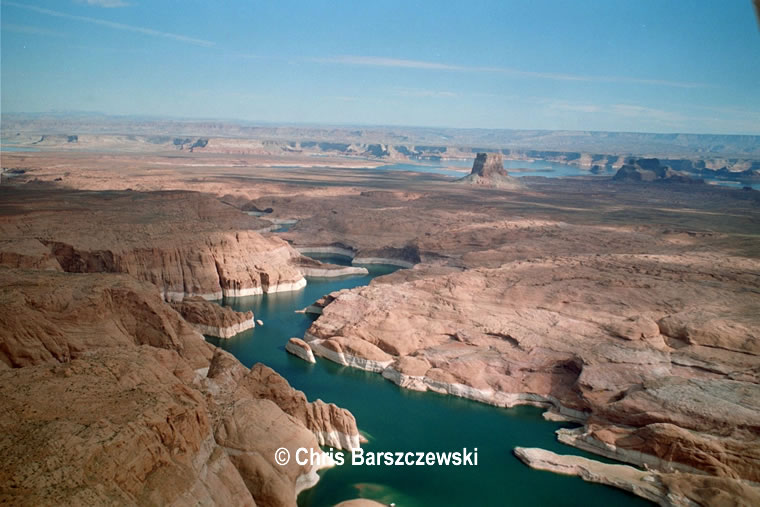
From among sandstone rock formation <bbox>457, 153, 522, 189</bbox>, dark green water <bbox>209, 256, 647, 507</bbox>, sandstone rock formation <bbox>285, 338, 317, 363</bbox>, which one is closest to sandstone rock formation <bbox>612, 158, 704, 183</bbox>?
sandstone rock formation <bbox>457, 153, 522, 189</bbox>

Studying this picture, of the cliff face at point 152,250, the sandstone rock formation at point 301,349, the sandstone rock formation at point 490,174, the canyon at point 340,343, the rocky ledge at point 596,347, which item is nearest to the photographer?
the canyon at point 340,343

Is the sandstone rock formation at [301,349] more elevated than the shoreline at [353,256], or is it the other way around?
the sandstone rock formation at [301,349]

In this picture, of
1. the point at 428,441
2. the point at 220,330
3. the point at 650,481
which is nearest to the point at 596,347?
the point at 650,481

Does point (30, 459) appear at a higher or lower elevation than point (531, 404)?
higher

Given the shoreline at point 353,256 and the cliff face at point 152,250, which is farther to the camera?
the shoreline at point 353,256

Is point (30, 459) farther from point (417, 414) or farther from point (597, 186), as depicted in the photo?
point (597, 186)

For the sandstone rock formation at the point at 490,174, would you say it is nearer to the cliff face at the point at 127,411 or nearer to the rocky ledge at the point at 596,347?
the rocky ledge at the point at 596,347

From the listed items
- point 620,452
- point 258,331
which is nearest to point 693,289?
point 620,452

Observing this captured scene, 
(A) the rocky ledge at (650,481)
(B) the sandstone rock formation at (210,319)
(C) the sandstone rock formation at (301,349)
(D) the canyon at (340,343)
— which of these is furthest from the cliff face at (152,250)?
(A) the rocky ledge at (650,481)
